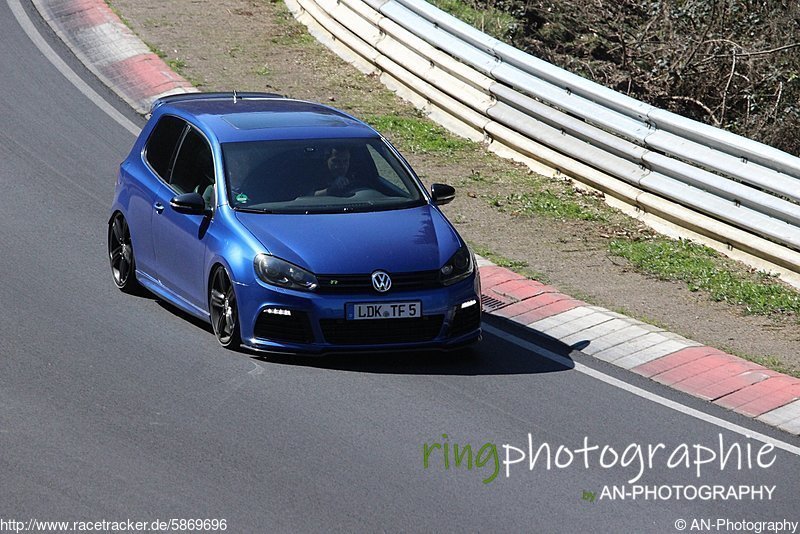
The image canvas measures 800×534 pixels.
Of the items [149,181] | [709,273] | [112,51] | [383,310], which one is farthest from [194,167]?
[112,51]

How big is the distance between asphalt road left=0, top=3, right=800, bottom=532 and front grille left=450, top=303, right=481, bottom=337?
0.25m

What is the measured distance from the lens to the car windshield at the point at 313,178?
10016 millimetres

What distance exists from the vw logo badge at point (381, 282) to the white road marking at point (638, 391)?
4.69 feet

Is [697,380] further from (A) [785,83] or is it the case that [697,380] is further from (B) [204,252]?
(A) [785,83]

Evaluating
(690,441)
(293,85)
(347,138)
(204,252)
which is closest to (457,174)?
(293,85)

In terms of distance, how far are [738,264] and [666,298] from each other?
1.27 meters

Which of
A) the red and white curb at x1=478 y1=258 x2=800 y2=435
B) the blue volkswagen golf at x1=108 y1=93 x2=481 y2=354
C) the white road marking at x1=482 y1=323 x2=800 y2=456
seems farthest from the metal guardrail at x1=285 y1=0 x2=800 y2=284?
the blue volkswagen golf at x1=108 y1=93 x2=481 y2=354

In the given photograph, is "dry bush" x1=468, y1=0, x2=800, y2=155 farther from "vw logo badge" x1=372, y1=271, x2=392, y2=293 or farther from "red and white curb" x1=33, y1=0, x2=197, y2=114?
"vw logo badge" x1=372, y1=271, x2=392, y2=293

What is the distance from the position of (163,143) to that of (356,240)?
238 cm

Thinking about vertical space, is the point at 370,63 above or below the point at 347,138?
below

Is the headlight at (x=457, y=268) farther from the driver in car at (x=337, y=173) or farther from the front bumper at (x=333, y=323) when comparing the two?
the driver in car at (x=337, y=173)

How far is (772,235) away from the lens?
474 inches

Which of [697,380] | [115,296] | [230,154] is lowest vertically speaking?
[115,296]

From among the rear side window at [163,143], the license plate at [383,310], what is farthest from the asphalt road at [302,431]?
the rear side window at [163,143]
